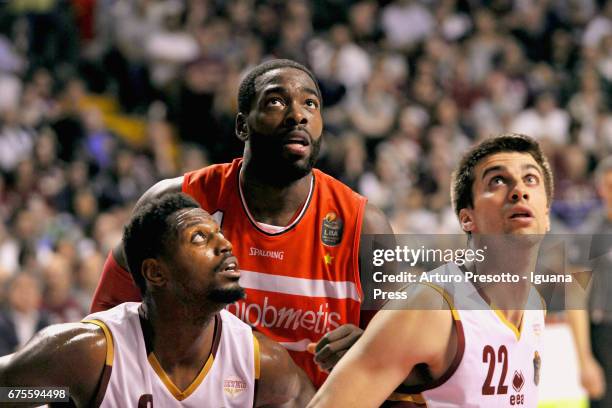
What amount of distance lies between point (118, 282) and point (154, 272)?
2.31 ft

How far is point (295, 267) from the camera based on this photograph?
4.04 metres

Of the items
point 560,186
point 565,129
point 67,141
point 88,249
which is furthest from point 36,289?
point 565,129

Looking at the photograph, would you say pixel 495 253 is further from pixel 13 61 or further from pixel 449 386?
pixel 13 61

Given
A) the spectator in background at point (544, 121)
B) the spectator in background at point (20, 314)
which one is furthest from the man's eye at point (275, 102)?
the spectator in background at point (544, 121)

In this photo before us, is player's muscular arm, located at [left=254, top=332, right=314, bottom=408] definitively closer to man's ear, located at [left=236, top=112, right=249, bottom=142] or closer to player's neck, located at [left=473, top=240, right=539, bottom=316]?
player's neck, located at [left=473, top=240, right=539, bottom=316]

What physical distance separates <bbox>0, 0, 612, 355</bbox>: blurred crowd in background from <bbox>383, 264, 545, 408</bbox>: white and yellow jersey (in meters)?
5.40

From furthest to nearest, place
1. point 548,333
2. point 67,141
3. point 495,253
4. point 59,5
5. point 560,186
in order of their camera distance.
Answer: point 59,5
point 560,186
point 67,141
point 548,333
point 495,253

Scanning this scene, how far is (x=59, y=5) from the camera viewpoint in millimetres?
11328

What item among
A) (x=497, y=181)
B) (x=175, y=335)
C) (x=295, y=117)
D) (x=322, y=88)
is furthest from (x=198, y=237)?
(x=322, y=88)

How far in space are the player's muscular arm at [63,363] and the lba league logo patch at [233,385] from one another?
1.42ft

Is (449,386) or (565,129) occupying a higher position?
(565,129)

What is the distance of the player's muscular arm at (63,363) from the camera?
3.21 m

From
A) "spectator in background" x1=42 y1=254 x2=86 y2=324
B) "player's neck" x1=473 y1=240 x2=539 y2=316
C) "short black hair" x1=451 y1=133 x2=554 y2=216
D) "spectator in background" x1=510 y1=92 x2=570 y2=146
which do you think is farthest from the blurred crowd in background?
"player's neck" x1=473 y1=240 x2=539 y2=316

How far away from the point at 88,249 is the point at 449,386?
19.2 feet
